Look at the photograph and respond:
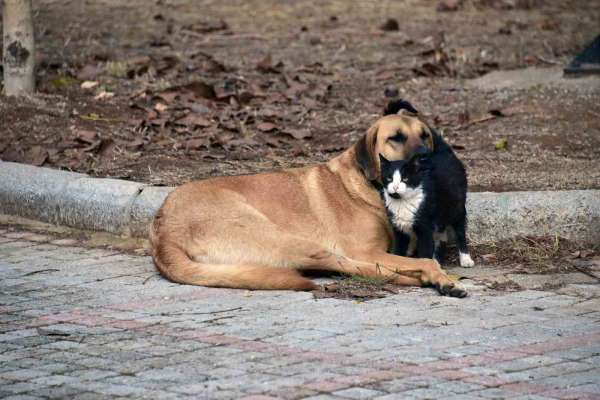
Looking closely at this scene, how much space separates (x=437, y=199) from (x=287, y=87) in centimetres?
437

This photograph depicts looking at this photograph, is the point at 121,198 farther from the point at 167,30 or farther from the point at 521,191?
the point at 167,30

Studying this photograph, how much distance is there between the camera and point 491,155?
25.6 ft

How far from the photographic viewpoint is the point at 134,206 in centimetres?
692

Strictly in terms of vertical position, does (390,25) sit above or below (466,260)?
above

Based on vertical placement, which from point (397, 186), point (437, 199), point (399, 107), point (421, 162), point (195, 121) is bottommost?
point (195, 121)

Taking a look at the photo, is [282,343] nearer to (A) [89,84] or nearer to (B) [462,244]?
(B) [462,244]

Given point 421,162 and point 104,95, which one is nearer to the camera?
point 421,162

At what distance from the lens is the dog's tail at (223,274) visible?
5621 millimetres

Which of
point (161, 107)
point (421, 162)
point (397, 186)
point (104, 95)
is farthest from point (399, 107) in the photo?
point (104, 95)

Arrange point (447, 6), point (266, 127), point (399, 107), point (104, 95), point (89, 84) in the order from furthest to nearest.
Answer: point (447, 6), point (89, 84), point (104, 95), point (266, 127), point (399, 107)

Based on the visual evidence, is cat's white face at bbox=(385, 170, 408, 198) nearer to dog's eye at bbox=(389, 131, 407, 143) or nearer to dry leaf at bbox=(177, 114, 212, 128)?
dog's eye at bbox=(389, 131, 407, 143)

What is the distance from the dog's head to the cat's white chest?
0.23 metres

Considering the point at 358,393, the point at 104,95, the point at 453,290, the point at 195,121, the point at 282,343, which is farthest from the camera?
the point at 104,95

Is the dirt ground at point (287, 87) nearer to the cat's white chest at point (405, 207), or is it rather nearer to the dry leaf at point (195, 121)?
the dry leaf at point (195, 121)
